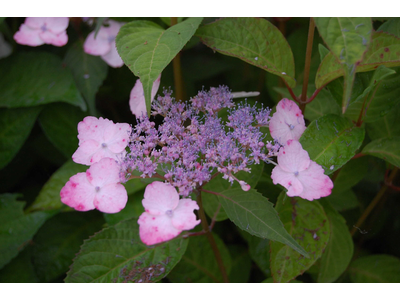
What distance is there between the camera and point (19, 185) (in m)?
1.09

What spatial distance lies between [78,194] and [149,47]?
28cm

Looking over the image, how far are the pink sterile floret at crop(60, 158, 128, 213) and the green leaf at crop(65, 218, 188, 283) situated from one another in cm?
19

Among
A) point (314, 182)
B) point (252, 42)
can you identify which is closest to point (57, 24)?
point (252, 42)

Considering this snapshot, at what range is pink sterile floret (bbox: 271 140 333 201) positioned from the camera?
537mm

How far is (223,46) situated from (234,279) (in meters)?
0.62

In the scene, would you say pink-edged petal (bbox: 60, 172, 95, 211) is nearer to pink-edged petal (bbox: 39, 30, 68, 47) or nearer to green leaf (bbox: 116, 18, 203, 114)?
green leaf (bbox: 116, 18, 203, 114)

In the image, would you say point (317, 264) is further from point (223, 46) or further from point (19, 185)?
point (19, 185)

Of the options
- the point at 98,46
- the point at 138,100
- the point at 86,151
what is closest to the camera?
the point at 86,151

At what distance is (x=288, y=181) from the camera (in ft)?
1.78

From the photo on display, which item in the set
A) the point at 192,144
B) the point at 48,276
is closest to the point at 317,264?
the point at 192,144

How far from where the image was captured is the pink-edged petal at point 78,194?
540mm

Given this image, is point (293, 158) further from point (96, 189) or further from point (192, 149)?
point (96, 189)

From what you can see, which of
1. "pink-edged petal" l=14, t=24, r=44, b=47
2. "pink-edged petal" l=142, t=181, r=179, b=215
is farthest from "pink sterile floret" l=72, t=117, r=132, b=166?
"pink-edged petal" l=14, t=24, r=44, b=47

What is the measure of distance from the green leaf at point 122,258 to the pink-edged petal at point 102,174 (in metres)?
0.20
